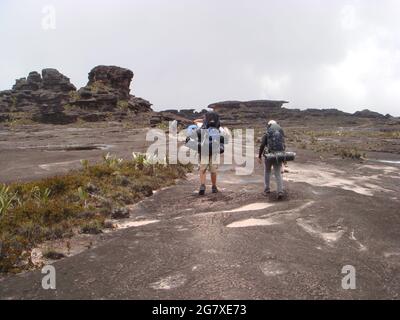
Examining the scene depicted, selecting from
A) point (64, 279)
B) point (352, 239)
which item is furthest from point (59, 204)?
point (352, 239)

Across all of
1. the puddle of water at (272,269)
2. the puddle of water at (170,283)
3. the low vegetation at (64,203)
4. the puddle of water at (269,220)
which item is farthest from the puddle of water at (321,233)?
the low vegetation at (64,203)

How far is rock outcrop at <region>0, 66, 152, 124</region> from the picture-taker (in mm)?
64875

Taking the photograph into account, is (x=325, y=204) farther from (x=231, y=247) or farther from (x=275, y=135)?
(x=231, y=247)

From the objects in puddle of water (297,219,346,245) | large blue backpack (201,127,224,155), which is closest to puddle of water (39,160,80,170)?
large blue backpack (201,127,224,155)

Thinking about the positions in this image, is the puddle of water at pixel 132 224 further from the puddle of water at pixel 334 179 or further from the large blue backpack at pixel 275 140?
the puddle of water at pixel 334 179

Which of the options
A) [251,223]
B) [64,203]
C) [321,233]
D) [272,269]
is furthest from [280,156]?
[64,203]

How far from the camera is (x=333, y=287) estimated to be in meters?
5.82

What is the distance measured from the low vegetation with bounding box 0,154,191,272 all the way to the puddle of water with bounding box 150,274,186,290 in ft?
7.39

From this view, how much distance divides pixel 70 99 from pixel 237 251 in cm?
6737

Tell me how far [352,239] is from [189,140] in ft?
17.7

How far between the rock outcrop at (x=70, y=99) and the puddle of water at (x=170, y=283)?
2326 inches

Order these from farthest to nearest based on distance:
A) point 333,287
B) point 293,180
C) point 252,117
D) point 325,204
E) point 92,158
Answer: point 252,117 < point 92,158 < point 293,180 < point 325,204 < point 333,287

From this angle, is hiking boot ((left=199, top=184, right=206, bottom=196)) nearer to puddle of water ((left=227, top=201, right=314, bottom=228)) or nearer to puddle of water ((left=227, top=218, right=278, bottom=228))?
puddle of water ((left=227, top=201, right=314, bottom=228))

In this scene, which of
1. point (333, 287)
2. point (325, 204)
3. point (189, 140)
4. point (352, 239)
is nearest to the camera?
point (333, 287)
